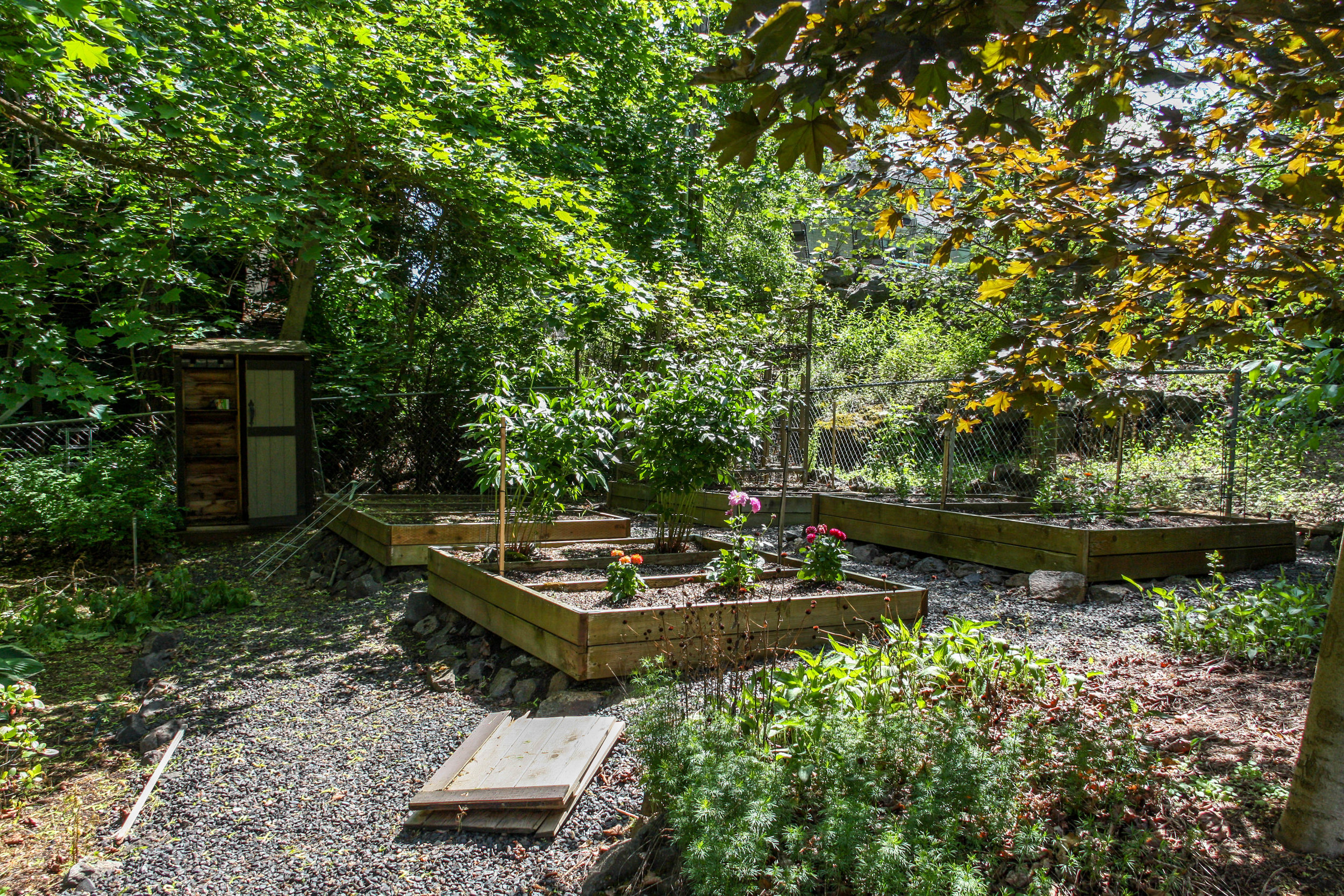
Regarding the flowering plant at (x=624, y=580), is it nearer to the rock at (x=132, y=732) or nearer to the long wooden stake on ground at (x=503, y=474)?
the long wooden stake on ground at (x=503, y=474)

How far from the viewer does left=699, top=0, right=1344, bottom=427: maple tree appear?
1640mm

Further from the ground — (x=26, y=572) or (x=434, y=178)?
(x=434, y=178)

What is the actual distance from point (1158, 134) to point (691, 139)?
955 centimetres

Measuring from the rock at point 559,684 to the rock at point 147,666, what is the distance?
232cm

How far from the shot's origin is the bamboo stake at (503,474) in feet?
15.1

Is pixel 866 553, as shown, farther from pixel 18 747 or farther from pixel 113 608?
pixel 18 747

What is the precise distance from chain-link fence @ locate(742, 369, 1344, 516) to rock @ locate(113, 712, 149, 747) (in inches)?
169

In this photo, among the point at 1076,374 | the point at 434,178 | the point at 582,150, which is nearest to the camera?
the point at 1076,374

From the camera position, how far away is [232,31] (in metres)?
5.53

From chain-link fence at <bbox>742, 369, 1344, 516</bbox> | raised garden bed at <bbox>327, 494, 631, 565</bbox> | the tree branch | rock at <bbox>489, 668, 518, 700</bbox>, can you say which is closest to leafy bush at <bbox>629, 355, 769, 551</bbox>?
chain-link fence at <bbox>742, 369, 1344, 516</bbox>

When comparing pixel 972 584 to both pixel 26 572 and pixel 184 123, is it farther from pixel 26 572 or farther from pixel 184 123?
pixel 26 572

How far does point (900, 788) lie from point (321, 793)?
84.6 inches

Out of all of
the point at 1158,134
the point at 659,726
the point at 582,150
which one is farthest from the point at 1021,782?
A: the point at 582,150

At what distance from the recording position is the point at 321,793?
2998mm
